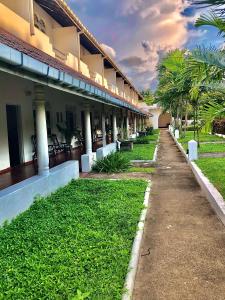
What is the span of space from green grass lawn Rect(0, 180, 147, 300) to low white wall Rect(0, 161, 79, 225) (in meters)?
0.16

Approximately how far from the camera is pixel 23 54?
16.0ft

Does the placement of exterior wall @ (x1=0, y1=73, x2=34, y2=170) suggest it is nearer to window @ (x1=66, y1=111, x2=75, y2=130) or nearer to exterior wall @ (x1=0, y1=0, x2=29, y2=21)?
exterior wall @ (x1=0, y1=0, x2=29, y2=21)

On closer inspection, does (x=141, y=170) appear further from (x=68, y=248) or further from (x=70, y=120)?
(x=68, y=248)

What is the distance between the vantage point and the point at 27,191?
6727 mm

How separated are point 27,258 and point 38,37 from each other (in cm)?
788

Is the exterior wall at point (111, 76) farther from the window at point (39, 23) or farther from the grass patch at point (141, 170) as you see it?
the grass patch at point (141, 170)

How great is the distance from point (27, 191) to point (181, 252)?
3315mm

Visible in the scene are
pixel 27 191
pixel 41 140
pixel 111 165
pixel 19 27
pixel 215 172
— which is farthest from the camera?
pixel 111 165

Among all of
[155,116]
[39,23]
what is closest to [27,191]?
[39,23]

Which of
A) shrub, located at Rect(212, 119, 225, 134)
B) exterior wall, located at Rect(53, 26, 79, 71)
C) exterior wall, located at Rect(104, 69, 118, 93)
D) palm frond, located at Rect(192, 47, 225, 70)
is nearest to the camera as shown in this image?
palm frond, located at Rect(192, 47, 225, 70)

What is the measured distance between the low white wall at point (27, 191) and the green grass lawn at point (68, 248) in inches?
6.4

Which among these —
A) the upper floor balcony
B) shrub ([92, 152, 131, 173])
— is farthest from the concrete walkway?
the upper floor balcony

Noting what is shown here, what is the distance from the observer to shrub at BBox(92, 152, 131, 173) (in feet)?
40.0

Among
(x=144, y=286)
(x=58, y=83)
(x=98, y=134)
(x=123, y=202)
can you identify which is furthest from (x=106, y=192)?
(x=98, y=134)
